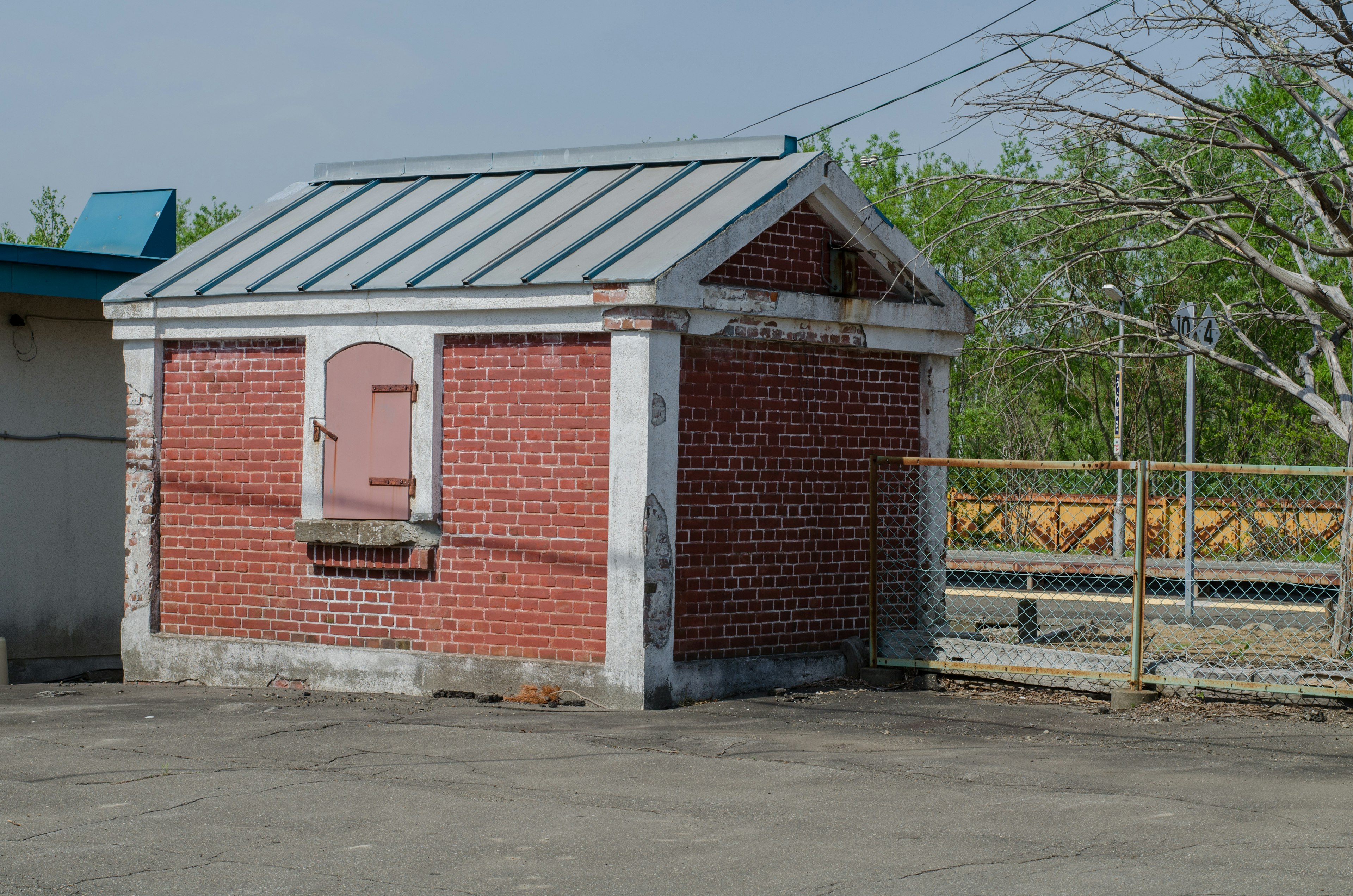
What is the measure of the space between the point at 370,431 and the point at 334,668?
6.24 ft

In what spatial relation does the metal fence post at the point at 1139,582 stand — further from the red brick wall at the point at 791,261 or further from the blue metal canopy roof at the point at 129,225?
the blue metal canopy roof at the point at 129,225

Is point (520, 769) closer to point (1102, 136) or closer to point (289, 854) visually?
point (289, 854)

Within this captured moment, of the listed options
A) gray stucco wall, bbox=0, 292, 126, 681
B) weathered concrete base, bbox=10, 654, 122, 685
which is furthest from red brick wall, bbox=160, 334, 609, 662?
weathered concrete base, bbox=10, 654, 122, 685

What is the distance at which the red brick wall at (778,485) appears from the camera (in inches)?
405

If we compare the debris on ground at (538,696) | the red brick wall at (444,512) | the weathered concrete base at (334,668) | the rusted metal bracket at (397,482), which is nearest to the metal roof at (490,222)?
the red brick wall at (444,512)

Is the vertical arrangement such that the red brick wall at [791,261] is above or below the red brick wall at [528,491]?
above

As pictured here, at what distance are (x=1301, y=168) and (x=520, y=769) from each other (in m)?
7.03

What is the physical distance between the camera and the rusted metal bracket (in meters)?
10.8

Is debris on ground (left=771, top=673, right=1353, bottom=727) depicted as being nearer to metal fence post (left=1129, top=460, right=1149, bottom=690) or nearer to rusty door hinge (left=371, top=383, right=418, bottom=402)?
metal fence post (left=1129, top=460, right=1149, bottom=690)

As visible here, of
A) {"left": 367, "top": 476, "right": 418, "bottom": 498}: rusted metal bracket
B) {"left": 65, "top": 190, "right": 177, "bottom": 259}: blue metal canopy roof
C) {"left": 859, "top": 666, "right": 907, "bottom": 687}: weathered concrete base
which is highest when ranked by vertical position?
{"left": 65, "top": 190, "right": 177, "bottom": 259}: blue metal canopy roof

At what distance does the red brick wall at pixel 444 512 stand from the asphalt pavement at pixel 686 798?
742mm

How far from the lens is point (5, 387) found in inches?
534

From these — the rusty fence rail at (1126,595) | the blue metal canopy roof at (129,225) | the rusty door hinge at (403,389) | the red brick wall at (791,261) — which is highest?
the blue metal canopy roof at (129,225)

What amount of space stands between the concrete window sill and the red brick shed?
2cm
